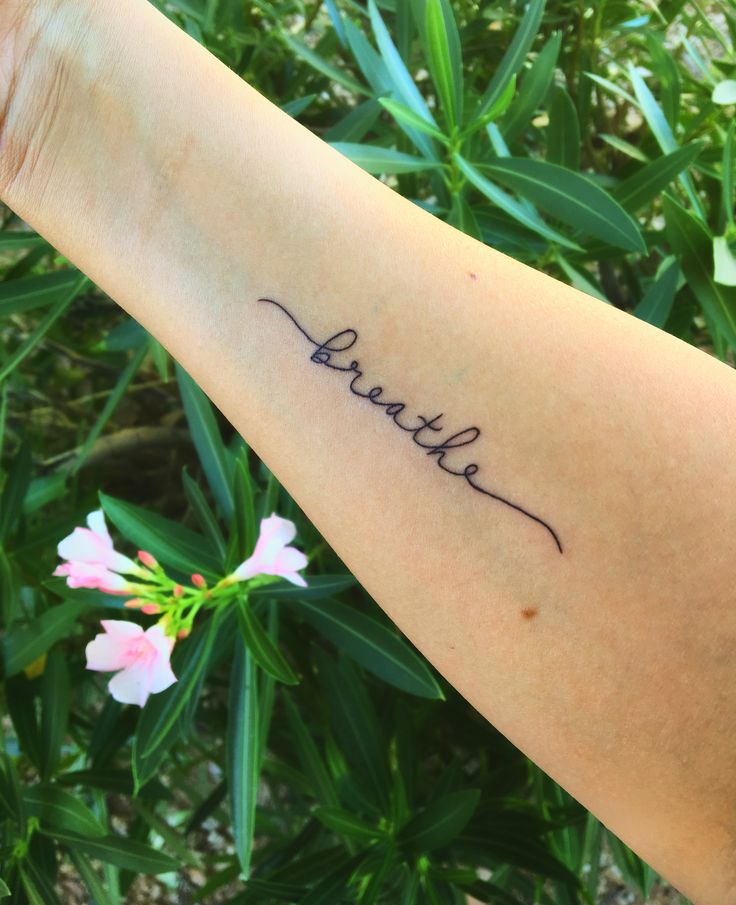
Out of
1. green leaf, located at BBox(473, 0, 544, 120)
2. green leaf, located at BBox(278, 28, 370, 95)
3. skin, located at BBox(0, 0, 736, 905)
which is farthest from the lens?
green leaf, located at BBox(278, 28, 370, 95)

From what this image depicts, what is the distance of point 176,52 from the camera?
55 cm

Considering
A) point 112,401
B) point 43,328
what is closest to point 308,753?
point 112,401

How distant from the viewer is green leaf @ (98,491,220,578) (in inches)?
31.1

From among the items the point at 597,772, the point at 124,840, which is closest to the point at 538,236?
the point at 597,772

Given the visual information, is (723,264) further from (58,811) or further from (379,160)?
(58,811)

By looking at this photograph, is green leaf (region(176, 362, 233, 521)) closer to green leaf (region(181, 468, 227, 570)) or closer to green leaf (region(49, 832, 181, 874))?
green leaf (region(181, 468, 227, 570))

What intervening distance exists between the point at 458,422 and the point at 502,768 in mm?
695

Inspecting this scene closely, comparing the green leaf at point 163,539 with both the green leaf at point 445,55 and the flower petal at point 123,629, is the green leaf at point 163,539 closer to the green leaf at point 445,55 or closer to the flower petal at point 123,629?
the flower petal at point 123,629

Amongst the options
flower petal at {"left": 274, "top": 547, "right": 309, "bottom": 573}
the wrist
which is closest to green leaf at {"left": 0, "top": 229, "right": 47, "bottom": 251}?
the wrist

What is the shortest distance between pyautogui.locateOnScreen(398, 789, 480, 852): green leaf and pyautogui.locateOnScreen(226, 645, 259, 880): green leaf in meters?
0.20

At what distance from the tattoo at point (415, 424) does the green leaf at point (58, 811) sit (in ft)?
2.08

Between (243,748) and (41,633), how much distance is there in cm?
29

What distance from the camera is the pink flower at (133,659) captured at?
63cm

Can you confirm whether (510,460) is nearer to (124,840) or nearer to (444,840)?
(444,840)
